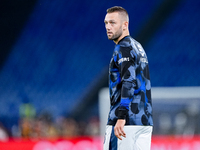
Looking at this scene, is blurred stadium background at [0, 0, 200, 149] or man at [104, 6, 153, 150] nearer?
man at [104, 6, 153, 150]

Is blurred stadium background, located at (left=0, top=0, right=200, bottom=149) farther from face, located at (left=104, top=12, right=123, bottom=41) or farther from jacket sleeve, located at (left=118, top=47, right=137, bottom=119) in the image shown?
jacket sleeve, located at (left=118, top=47, right=137, bottom=119)

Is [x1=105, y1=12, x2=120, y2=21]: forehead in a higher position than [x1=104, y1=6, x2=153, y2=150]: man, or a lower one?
higher

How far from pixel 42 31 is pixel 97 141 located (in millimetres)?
5999

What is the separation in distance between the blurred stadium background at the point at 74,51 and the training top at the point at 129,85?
814 cm

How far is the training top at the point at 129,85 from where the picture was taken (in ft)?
8.14

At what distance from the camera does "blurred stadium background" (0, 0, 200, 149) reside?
35.9 feet

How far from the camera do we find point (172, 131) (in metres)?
7.16

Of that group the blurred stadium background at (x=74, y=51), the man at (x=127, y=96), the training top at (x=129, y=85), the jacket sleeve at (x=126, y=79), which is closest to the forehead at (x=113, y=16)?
the man at (x=127, y=96)

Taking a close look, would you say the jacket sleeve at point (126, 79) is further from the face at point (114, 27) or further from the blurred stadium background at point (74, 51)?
the blurred stadium background at point (74, 51)

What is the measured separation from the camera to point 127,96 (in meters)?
2.48

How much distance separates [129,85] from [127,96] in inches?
2.7

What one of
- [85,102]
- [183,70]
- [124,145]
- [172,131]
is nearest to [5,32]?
[85,102]

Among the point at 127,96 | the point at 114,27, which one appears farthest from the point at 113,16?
the point at 127,96

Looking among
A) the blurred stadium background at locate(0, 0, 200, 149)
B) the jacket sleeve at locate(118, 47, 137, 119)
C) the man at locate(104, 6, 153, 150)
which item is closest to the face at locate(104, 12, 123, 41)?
the man at locate(104, 6, 153, 150)
